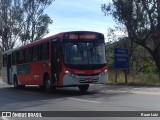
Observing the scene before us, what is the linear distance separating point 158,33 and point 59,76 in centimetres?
1772

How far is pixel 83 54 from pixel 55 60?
1.66 metres

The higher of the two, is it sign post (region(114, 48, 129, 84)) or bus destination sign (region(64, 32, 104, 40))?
bus destination sign (region(64, 32, 104, 40))

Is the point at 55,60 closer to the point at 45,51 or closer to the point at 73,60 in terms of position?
the point at 73,60

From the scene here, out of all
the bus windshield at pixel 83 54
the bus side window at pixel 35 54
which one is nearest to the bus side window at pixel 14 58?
the bus side window at pixel 35 54

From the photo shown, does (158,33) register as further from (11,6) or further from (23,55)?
(11,6)

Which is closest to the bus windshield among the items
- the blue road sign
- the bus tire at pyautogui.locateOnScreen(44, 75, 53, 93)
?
the bus tire at pyautogui.locateOnScreen(44, 75, 53, 93)

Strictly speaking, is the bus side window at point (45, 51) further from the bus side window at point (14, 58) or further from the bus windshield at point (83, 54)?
the bus side window at point (14, 58)

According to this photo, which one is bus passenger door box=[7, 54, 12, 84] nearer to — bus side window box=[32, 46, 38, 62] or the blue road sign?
bus side window box=[32, 46, 38, 62]

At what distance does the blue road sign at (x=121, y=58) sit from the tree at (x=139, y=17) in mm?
6743

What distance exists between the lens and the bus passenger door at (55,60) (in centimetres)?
2155

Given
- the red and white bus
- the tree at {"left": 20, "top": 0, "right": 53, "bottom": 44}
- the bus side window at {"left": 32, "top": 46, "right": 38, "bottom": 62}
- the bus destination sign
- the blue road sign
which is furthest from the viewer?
the tree at {"left": 20, "top": 0, "right": 53, "bottom": 44}

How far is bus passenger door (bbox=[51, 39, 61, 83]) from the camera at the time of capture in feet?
70.7

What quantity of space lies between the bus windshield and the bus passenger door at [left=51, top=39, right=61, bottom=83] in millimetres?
614

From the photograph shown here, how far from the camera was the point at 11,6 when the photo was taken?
68.4m
